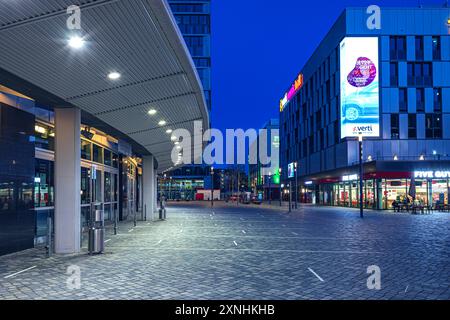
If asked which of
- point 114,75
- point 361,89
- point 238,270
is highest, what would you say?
point 361,89

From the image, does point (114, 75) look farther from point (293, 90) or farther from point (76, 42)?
point (293, 90)

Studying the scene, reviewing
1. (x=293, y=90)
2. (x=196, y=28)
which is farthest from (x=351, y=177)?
(x=196, y=28)

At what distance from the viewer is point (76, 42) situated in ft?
28.6

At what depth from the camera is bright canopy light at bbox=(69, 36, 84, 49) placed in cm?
857

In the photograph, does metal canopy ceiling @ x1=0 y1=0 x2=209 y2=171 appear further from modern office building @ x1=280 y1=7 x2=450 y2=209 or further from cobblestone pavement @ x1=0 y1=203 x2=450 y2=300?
modern office building @ x1=280 y1=7 x2=450 y2=209

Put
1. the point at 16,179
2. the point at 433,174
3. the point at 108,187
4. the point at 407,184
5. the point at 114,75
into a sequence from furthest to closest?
1. the point at 407,184
2. the point at 433,174
3. the point at 108,187
4. the point at 16,179
5. the point at 114,75

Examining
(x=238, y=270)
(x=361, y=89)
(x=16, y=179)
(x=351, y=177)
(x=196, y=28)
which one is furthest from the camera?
(x=196, y=28)

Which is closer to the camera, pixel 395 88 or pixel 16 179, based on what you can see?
pixel 16 179

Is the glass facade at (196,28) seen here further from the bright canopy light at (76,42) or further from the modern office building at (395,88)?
the bright canopy light at (76,42)

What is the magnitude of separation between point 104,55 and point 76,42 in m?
0.93

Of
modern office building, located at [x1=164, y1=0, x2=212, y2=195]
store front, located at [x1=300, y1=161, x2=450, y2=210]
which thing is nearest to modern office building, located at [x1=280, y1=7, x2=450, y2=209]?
store front, located at [x1=300, y1=161, x2=450, y2=210]

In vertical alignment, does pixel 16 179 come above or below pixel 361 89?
below

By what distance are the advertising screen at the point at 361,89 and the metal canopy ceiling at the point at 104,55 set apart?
36.1 metres
